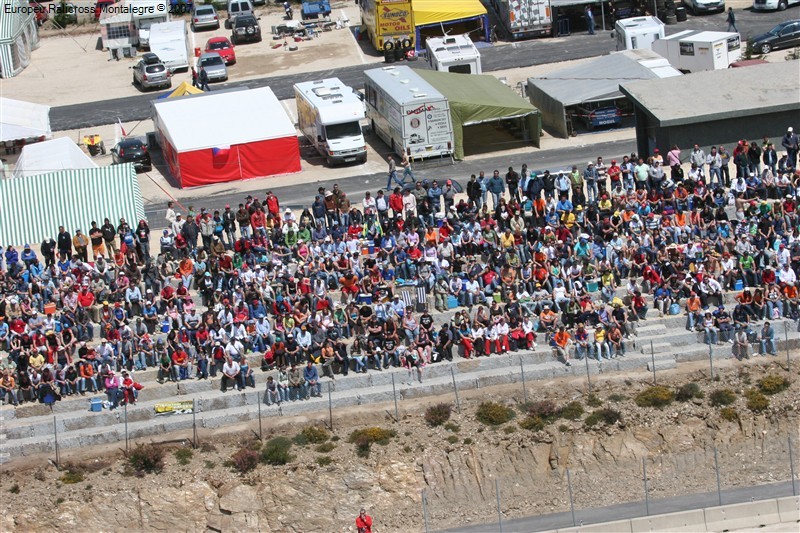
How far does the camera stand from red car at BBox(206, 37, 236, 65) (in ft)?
206

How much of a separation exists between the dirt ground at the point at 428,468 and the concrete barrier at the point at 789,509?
2.11 meters

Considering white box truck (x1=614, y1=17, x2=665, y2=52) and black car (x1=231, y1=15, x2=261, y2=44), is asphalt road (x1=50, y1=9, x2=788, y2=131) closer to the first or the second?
white box truck (x1=614, y1=17, x2=665, y2=52)

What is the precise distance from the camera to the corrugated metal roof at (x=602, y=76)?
154ft

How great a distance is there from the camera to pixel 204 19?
69.8 m

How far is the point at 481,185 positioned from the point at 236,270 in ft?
23.9

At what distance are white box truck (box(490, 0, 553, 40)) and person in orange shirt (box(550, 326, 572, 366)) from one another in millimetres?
32289

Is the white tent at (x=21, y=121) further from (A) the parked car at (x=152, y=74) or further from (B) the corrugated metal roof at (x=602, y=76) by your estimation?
(B) the corrugated metal roof at (x=602, y=76)

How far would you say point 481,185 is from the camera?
37812mm

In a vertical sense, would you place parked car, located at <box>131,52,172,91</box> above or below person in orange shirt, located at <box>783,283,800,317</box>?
above

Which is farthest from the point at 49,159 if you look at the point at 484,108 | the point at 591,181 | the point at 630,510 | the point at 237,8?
the point at 237,8

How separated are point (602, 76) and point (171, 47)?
897 inches

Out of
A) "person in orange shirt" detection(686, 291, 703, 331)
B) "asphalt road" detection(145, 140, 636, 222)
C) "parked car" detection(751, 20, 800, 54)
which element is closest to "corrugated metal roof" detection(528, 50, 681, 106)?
"asphalt road" detection(145, 140, 636, 222)

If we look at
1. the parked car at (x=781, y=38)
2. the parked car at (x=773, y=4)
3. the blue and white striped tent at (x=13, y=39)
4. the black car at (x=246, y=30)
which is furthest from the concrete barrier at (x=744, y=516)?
the blue and white striped tent at (x=13, y=39)

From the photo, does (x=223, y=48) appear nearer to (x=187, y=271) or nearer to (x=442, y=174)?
(x=442, y=174)
